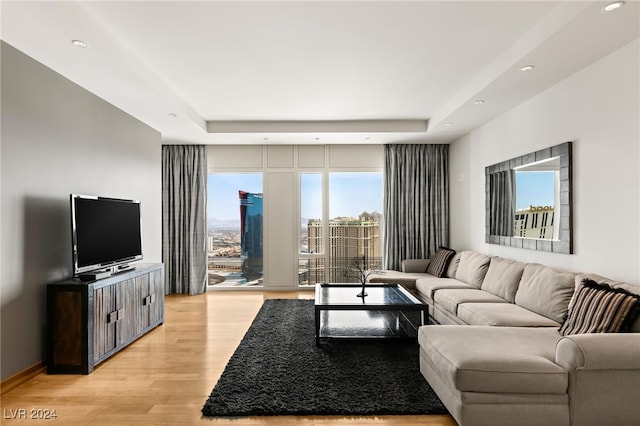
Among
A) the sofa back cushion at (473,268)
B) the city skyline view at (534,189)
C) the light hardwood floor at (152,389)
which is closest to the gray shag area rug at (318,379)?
the light hardwood floor at (152,389)

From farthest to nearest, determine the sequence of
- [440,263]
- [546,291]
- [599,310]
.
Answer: [440,263], [546,291], [599,310]

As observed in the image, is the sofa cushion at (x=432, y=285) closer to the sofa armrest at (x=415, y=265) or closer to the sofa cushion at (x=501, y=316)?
the sofa armrest at (x=415, y=265)

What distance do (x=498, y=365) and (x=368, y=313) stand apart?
256cm

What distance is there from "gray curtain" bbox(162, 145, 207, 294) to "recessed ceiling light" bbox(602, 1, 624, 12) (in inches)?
218

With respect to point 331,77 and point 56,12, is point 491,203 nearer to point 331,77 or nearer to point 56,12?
point 331,77

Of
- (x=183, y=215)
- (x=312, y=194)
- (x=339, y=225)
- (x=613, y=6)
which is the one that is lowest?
(x=339, y=225)

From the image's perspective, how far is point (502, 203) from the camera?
4641mm

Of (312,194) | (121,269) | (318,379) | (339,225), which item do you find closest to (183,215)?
(312,194)

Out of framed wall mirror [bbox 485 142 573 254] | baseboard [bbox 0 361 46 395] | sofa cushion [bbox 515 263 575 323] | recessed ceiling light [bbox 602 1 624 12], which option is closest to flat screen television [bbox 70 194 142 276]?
baseboard [bbox 0 361 46 395]

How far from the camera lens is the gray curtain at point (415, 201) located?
6.46m

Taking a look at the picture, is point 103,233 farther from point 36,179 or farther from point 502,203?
point 502,203

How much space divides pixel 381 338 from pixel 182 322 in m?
2.45

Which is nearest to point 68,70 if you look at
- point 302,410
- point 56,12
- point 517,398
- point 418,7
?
point 56,12

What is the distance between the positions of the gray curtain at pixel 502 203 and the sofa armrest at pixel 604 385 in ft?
8.07
